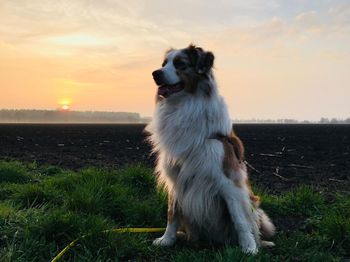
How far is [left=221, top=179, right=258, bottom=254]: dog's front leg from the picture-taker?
517cm

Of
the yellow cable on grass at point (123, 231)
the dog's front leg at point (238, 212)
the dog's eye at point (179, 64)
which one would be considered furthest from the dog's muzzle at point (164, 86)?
the yellow cable on grass at point (123, 231)

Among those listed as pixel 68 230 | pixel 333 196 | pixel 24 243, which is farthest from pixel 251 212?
pixel 333 196

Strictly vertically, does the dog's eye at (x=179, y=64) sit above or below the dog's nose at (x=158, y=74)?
above

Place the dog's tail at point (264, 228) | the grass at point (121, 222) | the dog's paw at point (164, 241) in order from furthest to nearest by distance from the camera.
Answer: the dog's tail at point (264, 228) < the dog's paw at point (164, 241) < the grass at point (121, 222)

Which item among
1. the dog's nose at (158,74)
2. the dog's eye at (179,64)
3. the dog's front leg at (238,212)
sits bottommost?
the dog's front leg at (238,212)

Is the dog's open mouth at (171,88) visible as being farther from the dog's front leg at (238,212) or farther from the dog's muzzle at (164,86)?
the dog's front leg at (238,212)

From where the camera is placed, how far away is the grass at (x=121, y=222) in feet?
16.0

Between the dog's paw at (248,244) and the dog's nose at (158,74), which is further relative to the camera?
the dog's nose at (158,74)

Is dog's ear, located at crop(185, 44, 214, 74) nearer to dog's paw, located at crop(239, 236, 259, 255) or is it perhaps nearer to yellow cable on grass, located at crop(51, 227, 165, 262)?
dog's paw, located at crop(239, 236, 259, 255)

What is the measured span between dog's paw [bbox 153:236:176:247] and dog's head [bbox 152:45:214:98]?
184 cm

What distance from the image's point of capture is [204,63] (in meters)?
5.36

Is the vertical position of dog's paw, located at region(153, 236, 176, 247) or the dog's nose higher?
the dog's nose

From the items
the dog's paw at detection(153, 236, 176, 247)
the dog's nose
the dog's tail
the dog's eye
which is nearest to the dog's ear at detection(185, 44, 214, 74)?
the dog's eye

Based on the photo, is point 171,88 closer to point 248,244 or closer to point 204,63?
point 204,63
